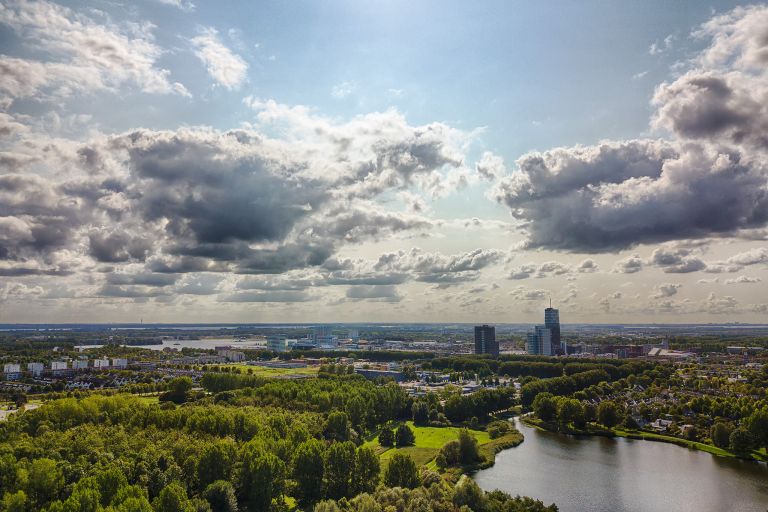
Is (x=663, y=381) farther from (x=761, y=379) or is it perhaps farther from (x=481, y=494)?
A: (x=481, y=494)

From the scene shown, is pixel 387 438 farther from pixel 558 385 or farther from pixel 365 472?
pixel 558 385

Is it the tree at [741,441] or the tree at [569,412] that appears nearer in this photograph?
the tree at [741,441]

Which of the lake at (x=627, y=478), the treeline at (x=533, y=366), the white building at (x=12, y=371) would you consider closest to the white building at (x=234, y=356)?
the white building at (x=12, y=371)

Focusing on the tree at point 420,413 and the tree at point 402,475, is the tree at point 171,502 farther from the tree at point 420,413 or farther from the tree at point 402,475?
the tree at point 420,413

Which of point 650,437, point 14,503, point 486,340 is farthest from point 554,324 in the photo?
point 14,503

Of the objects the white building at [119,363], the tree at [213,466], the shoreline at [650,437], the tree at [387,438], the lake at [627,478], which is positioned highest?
the tree at [213,466]

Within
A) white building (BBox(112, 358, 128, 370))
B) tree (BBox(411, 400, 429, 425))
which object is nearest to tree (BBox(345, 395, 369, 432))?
tree (BBox(411, 400, 429, 425))

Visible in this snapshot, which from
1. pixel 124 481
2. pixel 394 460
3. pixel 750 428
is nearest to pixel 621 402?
pixel 750 428
